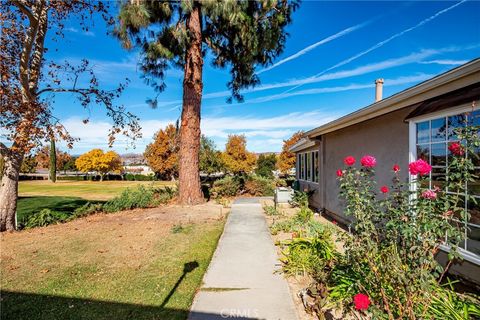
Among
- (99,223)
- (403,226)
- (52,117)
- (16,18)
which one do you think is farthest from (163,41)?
(403,226)

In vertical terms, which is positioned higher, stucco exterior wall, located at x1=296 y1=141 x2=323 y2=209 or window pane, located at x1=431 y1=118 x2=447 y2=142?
window pane, located at x1=431 y1=118 x2=447 y2=142

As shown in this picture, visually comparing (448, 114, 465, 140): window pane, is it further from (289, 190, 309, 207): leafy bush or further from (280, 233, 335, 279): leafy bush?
(289, 190, 309, 207): leafy bush

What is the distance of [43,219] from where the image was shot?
877 cm

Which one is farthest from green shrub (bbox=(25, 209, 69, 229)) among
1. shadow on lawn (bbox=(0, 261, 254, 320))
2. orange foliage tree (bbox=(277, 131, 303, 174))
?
orange foliage tree (bbox=(277, 131, 303, 174))

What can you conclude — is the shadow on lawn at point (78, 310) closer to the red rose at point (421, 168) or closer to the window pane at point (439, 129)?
the red rose at point (421, 168)

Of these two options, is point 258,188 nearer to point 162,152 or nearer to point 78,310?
point 78,310

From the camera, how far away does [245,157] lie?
3731 cm

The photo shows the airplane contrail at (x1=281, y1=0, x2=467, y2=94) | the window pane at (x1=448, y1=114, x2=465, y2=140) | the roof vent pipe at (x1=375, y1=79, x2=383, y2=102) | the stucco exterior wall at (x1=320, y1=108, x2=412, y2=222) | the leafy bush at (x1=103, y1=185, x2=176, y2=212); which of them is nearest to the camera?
the window pane at (x1=448, y1=114, x2=465, y2=140)

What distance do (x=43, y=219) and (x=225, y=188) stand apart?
335 inches

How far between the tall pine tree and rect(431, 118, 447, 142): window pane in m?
8.38

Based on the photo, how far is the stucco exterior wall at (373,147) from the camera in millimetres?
5398

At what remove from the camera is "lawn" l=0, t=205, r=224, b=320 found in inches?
138

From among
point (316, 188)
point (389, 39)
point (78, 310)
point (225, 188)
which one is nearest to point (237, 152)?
point (225, 188)

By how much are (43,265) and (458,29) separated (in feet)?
44.5
